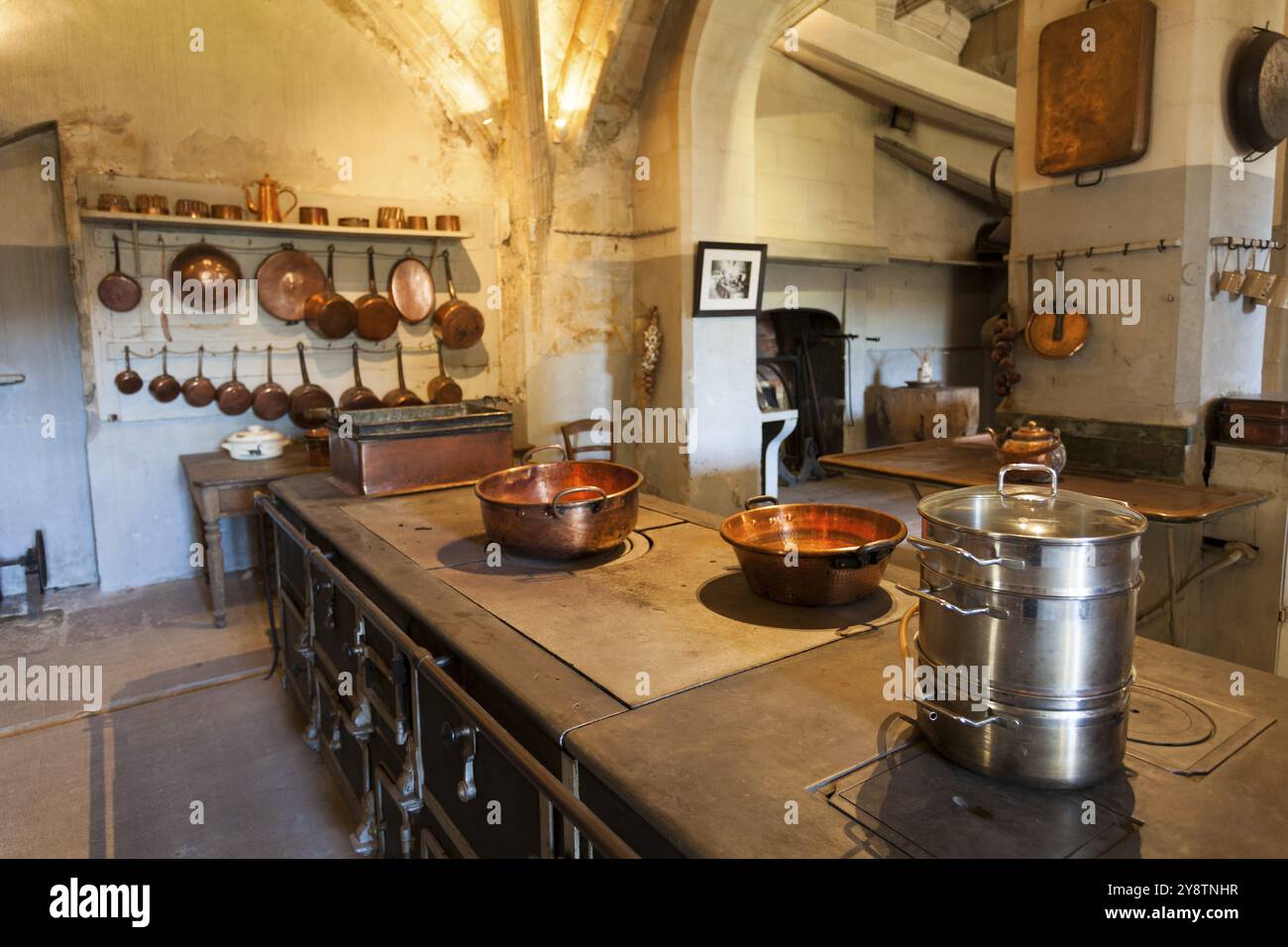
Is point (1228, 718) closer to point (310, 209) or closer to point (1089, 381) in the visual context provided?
point (1089, 381)

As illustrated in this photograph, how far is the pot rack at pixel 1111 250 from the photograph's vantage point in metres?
3.28

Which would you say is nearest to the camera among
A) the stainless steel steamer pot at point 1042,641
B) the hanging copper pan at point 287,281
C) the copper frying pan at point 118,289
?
the stainless steel steamer pot at point 1042,641

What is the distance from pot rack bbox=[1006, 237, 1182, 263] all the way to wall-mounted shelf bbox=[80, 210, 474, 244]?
3.39 meters

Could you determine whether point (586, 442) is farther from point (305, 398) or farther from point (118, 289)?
point (118, 289)

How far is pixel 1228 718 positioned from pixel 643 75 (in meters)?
5.18

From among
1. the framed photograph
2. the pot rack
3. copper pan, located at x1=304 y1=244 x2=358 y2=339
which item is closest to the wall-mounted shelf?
copper pan, located at x1=304 y1=244 x2=358 y2=339

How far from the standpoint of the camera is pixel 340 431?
339cm

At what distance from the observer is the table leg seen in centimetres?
432

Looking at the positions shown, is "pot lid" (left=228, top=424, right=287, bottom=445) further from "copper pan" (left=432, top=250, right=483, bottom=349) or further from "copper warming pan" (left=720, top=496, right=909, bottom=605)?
"copper warming pan" (left=720, top=496, right=909, bottom=605)

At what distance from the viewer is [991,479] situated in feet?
10.8

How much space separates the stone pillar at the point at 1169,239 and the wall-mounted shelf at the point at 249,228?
353 centimetres

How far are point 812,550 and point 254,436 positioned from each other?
150 inches

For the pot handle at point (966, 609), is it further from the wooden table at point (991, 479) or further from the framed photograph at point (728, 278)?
the framed photograph at point (728, 278)

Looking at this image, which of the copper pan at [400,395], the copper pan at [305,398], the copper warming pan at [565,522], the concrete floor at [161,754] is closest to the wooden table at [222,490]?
the concrete floor at [161,754]
